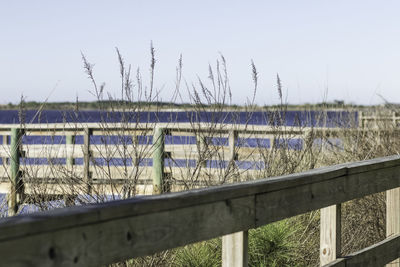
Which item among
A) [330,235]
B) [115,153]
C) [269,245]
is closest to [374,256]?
[330,235]

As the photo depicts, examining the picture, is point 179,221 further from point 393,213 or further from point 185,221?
point 393,213

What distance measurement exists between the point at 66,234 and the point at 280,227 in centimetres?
357

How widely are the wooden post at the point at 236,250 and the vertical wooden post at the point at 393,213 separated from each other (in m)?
2.11

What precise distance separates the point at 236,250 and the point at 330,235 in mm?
1028

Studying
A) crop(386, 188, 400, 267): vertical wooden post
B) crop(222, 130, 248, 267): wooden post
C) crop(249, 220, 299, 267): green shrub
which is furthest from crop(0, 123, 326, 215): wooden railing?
crop(386, 188, 400, 267): vertical wooden post

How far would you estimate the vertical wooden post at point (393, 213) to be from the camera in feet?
14.1

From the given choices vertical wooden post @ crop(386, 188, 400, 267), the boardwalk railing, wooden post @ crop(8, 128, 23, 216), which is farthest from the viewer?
wooden post @ crop(8, 128, 23, 216)

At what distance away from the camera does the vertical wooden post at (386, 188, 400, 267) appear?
4293 mm

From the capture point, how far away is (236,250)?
98.9 inches

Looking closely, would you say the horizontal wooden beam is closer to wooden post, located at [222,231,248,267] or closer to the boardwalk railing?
the boardwalk railing

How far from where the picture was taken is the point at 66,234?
1.71 metres

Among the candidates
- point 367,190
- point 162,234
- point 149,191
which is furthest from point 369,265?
point 149,191

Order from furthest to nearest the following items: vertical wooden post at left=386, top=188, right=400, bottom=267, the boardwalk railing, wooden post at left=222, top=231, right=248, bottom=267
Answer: vertical wooden post at left=386, top=188, right=400, bottom=267, wooden post at left=222, top=231, right=248, bottom=267, the boardwalk railing

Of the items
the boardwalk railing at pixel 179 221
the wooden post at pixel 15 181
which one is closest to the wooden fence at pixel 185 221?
the boardwalk railing at pixel 179 221
